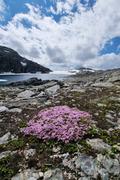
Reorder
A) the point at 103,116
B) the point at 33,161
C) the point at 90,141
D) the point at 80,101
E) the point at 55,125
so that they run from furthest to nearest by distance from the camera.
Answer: the point at 80,101
the point at 103,116
the point at 55,125
the point at 90,141
the point at 33,161

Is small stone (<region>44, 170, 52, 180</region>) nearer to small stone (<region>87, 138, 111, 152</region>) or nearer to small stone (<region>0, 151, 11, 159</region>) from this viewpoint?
small stone (<region>0, 151, 11, 159</region>)

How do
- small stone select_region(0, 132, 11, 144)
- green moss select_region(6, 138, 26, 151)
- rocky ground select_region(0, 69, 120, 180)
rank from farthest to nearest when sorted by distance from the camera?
1. small stone select_region(0, 132, 11, 144)
2. green moss select_region(6, 138, 26, 151)
3. rocky ground select_region(0, 69, 120, 180)

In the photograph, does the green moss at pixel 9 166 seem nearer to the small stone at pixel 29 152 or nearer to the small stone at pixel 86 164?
the small stone at pixel 29 152

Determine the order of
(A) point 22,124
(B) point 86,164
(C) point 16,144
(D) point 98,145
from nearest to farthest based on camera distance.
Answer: (B) point 86,164, (D) point 98,145, (C) point 16,144, (A) point 22,124

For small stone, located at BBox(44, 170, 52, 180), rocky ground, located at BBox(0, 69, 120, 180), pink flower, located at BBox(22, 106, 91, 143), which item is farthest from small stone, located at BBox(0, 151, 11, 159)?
small stone, located at BBox(44, 170, 52, 180)

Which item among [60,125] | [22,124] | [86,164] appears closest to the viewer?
[86,164]

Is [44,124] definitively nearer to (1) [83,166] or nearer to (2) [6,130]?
(2) [6,130]

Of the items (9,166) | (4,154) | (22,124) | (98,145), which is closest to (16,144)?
(4,154)

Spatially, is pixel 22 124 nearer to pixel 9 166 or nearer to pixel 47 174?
pixel 9 166

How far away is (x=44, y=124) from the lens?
10.3 metres

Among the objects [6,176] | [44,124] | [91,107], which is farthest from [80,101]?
[6,176]

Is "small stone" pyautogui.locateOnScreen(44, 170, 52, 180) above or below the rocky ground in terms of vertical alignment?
below

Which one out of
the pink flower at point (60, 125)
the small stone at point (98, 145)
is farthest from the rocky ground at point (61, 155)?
the pink flower at point (60, 125)

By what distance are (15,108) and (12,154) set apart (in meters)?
5.14
